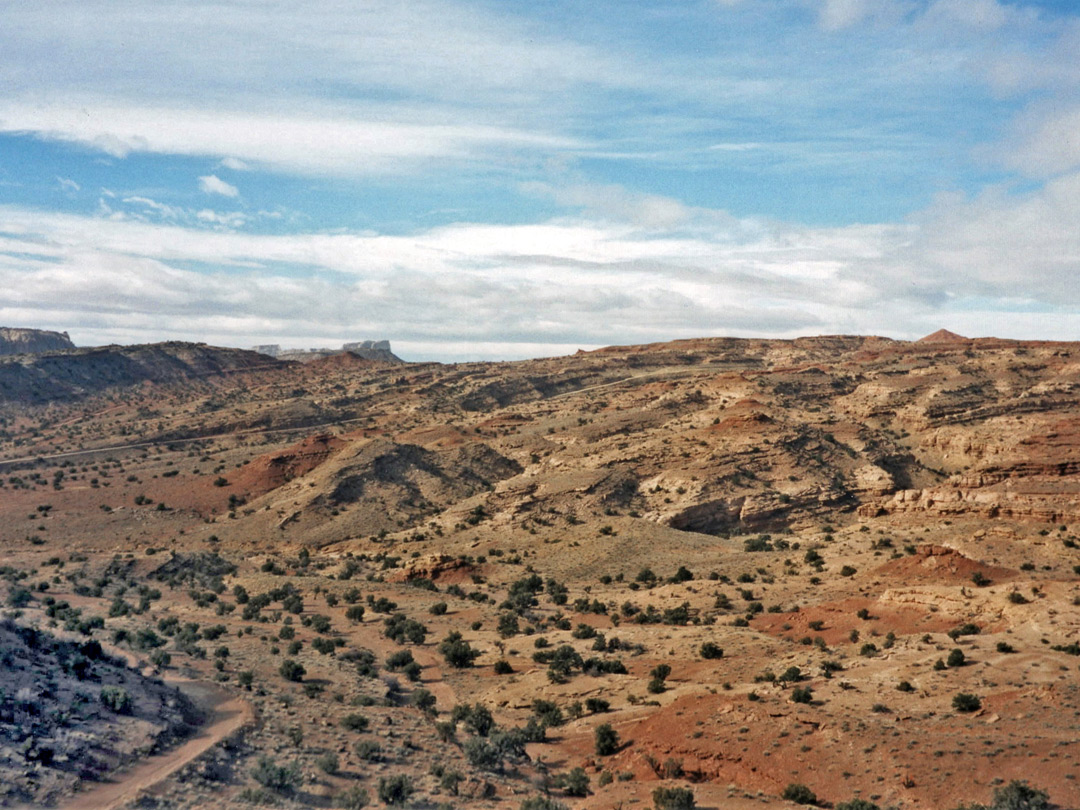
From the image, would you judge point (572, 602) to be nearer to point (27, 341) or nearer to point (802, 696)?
point (802, 696)

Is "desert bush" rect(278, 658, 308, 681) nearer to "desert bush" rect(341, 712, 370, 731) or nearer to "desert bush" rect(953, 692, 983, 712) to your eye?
"desert bush" rect(341, 712, 370, 731)

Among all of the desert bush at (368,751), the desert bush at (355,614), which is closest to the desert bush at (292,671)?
the desert bush at (368,751)

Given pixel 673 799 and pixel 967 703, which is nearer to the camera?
pixel 673 799

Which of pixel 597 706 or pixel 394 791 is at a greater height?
pixel 394 791

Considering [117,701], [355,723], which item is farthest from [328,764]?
[117,701]

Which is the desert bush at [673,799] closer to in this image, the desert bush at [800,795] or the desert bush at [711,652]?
the desert bush at [800,795]

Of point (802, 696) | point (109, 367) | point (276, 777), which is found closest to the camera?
point (276, 777)

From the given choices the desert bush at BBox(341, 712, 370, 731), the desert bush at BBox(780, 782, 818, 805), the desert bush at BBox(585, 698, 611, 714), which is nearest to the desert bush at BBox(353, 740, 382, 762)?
the desert bush at BBox(341, 712, 370, 731)
